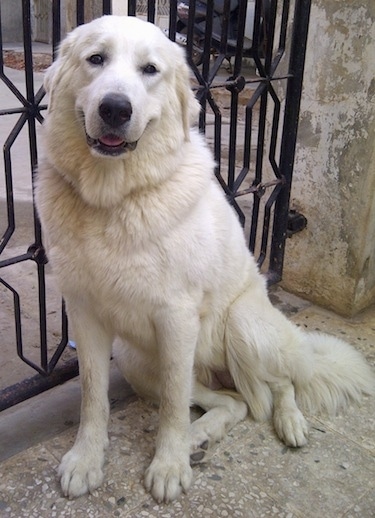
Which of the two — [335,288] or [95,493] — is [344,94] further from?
[95,493]

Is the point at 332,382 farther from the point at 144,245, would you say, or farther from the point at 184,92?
the point at 184,92

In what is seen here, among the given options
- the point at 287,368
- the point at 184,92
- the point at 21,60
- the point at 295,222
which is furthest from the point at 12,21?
the point at 287,368

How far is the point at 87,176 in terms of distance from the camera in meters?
1.87

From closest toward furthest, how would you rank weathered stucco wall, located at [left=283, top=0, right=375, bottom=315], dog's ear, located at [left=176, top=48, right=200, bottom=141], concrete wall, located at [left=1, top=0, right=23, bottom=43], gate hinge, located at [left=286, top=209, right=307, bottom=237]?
dog's ear, located at [left=176, top=48, right=200, bottom=141]
weathered stucco wall, located at [left=283, top=0, right=375, bottom=315]
gate hinge, located at [left=286, top=209, right=307, bottom=237]
concrete wall, located at [left=1, top=0, right=23, bottom=43]

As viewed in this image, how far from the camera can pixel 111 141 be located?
1.75m

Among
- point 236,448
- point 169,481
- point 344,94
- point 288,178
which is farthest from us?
point 288,178

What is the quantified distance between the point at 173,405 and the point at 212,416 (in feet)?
0.93

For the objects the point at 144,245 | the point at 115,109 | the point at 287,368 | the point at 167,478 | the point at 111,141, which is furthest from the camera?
the point at 287,368

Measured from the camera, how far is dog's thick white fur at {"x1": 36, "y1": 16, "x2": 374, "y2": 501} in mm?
1767

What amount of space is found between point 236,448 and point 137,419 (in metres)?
0.42

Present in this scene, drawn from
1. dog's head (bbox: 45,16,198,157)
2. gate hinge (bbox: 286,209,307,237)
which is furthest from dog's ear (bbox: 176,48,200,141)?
gate hinge (bbox: 286,209,307,237)

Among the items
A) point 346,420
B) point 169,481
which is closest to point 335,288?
point 346,420

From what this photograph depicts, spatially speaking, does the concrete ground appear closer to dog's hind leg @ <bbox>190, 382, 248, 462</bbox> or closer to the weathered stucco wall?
dog's hind leg @ <bbox>190, 382, 248, 462</bbox>

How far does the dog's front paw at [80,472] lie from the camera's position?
1.99 metres
